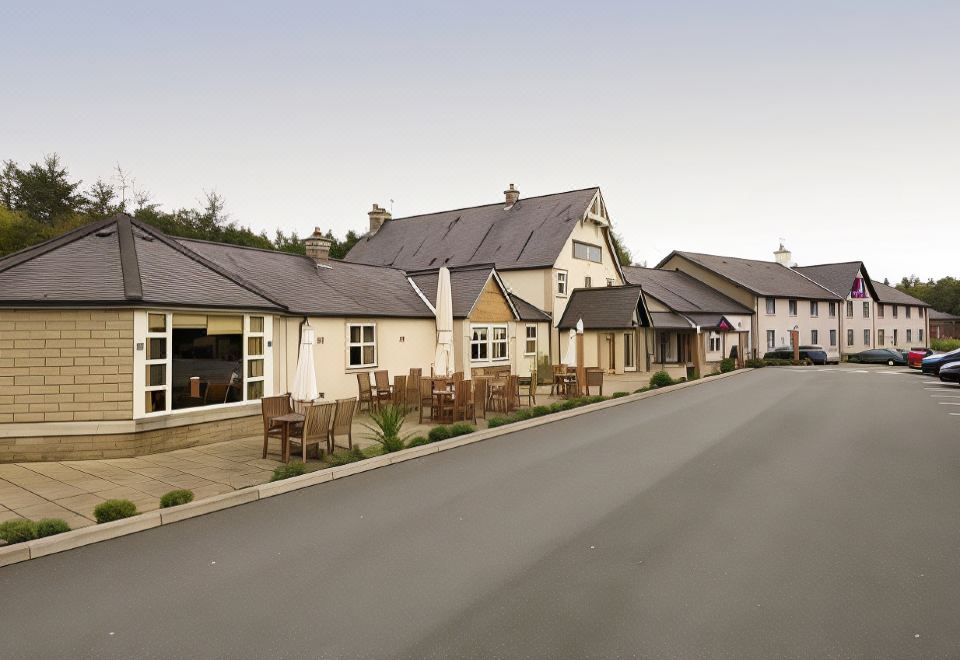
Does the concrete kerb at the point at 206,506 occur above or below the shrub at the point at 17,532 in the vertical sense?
below

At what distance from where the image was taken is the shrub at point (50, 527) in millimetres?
5961

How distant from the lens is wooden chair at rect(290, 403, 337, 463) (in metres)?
9.51

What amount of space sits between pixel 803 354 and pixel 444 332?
3609 centimetres

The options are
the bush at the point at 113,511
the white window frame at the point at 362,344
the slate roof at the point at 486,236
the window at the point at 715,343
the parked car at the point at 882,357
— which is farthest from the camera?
the window at the point at 715,343

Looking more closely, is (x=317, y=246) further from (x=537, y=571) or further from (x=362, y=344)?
(x=537, y=571)

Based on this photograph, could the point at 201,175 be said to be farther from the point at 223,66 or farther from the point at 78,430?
the point at 78,430

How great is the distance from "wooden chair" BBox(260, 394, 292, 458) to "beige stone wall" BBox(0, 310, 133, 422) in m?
2.37

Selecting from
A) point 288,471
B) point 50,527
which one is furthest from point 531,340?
point 50,527

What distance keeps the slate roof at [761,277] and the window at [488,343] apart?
30477 millimetres

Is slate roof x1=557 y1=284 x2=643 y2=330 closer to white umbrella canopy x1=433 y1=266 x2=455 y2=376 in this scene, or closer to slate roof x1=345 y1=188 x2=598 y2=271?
slate roof x1=345 y1=188 x2=598 y2=271

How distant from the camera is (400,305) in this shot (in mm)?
19469

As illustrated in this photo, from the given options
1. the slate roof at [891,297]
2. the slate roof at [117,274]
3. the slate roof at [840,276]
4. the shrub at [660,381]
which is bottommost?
the shrub at [660,381]

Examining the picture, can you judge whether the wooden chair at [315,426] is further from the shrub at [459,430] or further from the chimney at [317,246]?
the chimney at [317,246]

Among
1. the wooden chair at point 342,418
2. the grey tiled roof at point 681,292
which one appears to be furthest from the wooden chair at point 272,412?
the grey tiled roof at point 681,292
